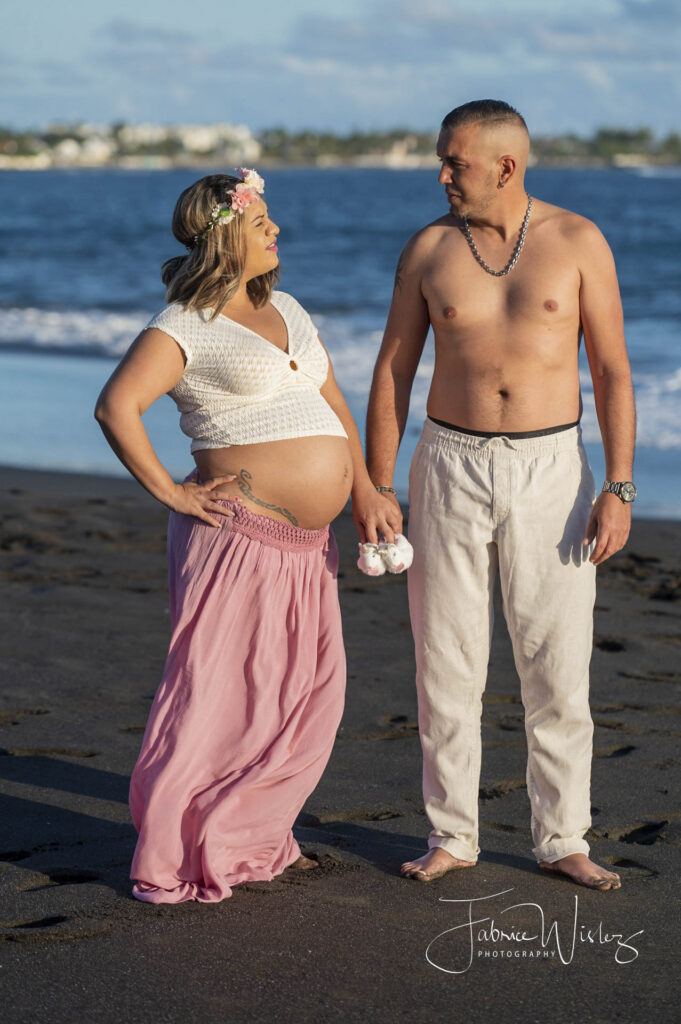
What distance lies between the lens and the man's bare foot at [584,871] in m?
3.65

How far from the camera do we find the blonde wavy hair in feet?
11.3

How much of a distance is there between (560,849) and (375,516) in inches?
43.6

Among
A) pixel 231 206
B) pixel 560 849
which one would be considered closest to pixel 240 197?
pixel 231 206

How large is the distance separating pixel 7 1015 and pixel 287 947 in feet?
2.34

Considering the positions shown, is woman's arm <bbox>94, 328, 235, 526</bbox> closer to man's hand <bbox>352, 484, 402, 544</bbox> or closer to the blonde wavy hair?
the blonde wavy hair

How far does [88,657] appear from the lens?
5742mm

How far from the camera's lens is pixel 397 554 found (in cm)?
365

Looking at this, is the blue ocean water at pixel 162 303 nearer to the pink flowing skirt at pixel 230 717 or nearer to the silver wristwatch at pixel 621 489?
the silver wristwatch at pixel 621 489

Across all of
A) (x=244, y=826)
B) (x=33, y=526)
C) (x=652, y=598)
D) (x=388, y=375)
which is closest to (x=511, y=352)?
(x=388, y=375)

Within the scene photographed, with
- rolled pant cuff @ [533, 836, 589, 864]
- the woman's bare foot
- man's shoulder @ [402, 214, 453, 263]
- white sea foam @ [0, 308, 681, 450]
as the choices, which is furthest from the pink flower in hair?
white sea foam @ [0, 308, 681, 450]

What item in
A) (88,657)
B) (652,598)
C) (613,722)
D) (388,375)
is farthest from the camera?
(652,598)

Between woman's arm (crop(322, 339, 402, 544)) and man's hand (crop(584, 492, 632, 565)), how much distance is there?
1.82 feet

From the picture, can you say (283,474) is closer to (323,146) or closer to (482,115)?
(482,115)

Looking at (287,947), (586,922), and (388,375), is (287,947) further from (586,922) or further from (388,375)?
(388,375)
